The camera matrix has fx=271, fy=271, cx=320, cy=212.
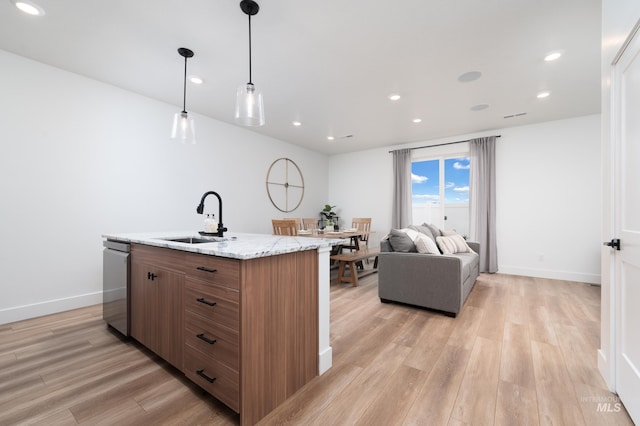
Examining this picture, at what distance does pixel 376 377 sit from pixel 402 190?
451 centimetres

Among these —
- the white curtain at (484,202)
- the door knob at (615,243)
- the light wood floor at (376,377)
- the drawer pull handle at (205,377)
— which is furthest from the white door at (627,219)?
the white curtain at (484,202)

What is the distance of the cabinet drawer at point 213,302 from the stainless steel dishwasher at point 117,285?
36.4 inches

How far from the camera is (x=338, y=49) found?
8.20 feet

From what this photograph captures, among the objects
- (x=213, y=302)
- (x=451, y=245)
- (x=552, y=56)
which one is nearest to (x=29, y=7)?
(x=213, y=302)

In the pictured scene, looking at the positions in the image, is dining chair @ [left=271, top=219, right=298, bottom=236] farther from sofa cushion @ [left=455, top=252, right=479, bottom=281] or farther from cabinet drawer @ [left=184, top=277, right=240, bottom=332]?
cabinet drawer @ [left=184, top=277, right=240, bottom=332]

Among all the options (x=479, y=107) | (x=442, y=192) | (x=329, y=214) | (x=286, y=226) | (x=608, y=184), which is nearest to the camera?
(x=608, y=184)

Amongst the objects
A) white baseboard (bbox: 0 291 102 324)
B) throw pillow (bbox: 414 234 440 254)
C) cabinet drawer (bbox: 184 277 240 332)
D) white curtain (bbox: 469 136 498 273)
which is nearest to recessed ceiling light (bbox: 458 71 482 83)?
throw pillow (bbox: 414 234 440 254)

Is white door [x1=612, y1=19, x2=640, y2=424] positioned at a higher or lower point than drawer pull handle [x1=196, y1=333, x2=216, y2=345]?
higher

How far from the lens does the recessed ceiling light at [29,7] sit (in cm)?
197

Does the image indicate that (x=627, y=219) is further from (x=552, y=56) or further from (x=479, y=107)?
(x=479, y=107)

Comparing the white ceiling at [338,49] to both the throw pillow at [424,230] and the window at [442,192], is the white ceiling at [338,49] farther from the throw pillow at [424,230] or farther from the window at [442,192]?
the throw pillow at [424,230]

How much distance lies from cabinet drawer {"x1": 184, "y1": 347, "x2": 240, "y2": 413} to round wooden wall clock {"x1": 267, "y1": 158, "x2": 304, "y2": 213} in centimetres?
402

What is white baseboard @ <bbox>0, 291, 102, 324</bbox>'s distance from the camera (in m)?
2.61

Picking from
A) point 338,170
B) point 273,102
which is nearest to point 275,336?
point 273,102
